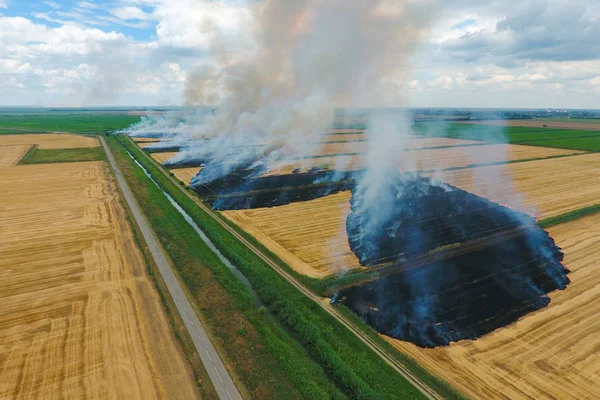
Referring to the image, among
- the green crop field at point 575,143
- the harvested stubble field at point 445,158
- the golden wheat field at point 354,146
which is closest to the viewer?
the harvested stubble field at point 445,158

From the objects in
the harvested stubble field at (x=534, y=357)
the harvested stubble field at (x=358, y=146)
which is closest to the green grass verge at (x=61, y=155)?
the harvested stubble field at (x=358, y=146)

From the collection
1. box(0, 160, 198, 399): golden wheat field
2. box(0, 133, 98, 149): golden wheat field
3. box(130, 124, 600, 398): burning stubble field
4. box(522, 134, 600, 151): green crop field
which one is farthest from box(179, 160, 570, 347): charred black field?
box(0, 133, 98, 149): golden wheat field

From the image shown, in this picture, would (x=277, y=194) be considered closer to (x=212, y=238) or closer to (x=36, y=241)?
(x=212, y=238)

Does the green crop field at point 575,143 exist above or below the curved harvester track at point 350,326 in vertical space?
above

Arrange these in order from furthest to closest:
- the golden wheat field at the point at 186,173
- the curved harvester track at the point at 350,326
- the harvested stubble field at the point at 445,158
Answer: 1. the harvested stubble field at the point at 445,158
2. the golden wheat field at the point at 186,173
3. the curved harvester track at the point at 350,326

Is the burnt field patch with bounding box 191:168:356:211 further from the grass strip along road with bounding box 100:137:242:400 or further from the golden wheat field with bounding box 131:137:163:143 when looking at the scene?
the golden wheat field with bounding box 131:137:163:143

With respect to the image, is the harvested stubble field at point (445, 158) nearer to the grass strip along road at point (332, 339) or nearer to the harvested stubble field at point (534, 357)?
the grass strip along road at point (332, 339)
